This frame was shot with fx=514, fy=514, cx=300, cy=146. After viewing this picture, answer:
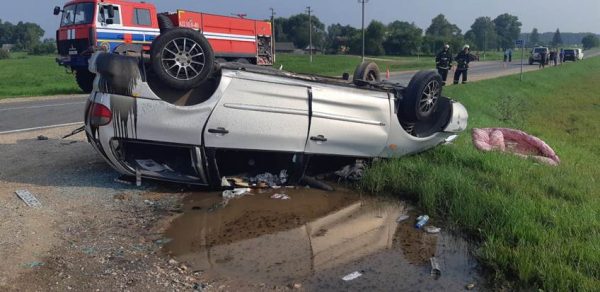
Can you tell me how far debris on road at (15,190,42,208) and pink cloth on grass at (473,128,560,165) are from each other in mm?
5269

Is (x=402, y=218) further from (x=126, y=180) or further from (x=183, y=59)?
(x=126, y=180)

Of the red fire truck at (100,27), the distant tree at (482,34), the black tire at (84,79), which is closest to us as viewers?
the red fire truck at (100,27)

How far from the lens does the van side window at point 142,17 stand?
16609 millimetres

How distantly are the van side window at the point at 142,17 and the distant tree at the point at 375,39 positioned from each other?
71.5m

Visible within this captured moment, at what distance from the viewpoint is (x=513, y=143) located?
7.41 metres

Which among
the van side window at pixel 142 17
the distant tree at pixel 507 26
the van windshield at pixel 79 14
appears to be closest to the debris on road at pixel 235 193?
the van windshield at pixel 79 14

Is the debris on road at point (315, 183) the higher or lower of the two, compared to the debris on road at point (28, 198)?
lower

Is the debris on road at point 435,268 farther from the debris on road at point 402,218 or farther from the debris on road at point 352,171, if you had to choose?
the debris on road at point 352,171

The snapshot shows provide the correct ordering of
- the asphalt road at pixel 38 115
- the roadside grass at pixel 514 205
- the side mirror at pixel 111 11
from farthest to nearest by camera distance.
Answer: the side mirror at pixel 111 11, the asphalt road at pixel 38 115, the roadside grass at pixel 514 205

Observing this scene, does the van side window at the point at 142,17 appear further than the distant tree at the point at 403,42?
No

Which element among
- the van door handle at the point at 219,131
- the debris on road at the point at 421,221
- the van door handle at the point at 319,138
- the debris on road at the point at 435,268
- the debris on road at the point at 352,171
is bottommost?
the debris on road at the point at 435,268

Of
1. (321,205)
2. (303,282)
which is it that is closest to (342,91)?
(321,205)

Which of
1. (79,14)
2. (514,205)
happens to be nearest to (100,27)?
(79,14)

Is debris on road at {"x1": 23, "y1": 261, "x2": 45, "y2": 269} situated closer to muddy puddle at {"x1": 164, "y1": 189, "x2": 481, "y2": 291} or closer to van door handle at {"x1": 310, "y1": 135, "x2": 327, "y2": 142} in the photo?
muddy puddle at {"x1": 164, "y1": 189, "x2": 481, "y2": 291}
